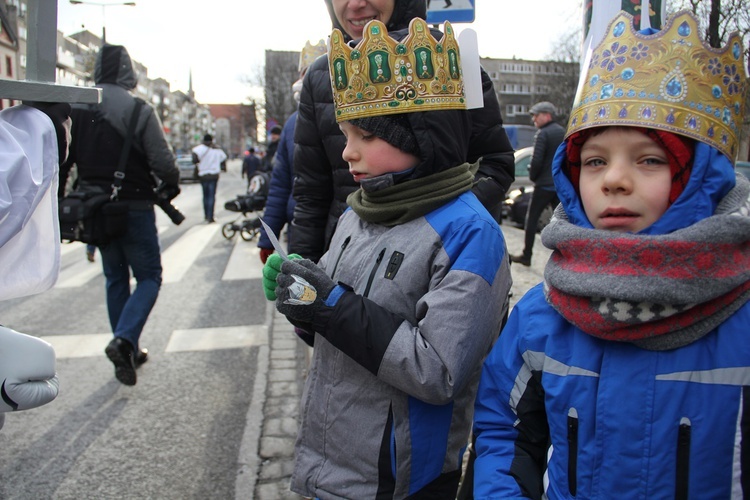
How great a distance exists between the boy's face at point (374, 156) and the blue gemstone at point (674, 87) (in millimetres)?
705

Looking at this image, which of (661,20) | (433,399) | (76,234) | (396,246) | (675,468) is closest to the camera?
(675,468)

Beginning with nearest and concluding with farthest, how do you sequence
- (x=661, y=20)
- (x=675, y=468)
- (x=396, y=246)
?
(x=675, y=468) → (x=396, y=246) → (x=661, y=20)

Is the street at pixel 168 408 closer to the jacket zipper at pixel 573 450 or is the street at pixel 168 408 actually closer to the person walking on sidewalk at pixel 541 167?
the person walking on sidewalk at pixel 541 167

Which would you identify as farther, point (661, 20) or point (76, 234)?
point (76, 234)

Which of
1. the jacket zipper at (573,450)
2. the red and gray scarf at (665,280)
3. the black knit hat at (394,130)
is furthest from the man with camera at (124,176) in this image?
the red and gray scarf at (665,280)

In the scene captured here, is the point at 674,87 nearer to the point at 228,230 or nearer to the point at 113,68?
the point at 113,68

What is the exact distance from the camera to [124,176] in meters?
4.14

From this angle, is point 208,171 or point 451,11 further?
point 208,171

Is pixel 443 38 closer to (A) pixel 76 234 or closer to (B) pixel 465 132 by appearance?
(B) pixel 465 132

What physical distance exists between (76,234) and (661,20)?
354 centimetres

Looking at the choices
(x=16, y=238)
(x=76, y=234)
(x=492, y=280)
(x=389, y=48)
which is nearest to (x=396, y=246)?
(x=492, y=280)

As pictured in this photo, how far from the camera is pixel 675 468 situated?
1.22 m

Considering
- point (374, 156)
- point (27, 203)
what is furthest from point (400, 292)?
point (27, 203)

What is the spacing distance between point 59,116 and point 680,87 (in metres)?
1.77
